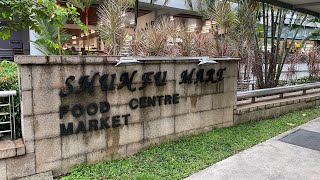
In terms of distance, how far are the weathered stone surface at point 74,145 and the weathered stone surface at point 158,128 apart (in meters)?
1.11

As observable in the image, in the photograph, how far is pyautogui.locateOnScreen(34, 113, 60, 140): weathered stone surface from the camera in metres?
3.65

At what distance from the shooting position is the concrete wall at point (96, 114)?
3598 millimetres

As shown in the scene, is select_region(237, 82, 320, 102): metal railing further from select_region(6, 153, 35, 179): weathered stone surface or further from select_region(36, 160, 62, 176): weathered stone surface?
select_region(6, 153, 35, 179): weathered stone surface

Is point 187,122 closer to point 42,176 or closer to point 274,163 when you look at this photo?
point 274,163

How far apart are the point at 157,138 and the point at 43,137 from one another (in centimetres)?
197

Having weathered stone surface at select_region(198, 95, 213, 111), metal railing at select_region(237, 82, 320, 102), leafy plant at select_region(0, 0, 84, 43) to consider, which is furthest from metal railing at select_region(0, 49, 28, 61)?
metal railing at select_region(237, 82, 320, 102)

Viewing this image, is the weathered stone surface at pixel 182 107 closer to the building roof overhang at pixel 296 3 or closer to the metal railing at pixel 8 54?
the building roof overhang at pixel 296 3

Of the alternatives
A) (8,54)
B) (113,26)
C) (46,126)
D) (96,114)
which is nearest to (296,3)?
(113,26)

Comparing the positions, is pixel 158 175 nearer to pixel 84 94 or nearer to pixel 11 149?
pixel 84 94

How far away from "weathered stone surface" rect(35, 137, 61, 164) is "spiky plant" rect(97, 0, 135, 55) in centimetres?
202

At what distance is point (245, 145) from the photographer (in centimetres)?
505

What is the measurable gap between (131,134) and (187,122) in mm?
1292

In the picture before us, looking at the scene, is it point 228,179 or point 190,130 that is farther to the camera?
point 190,130

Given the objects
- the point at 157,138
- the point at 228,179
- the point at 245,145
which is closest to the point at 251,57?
the point at 245,145
